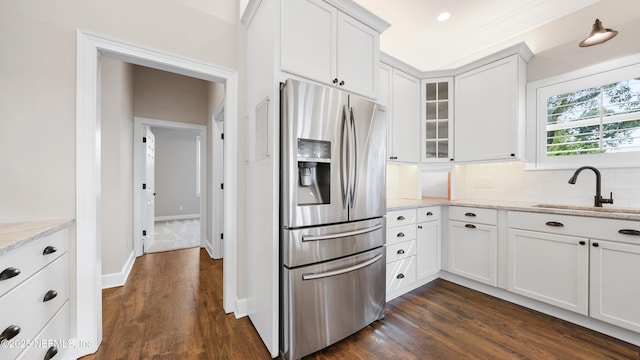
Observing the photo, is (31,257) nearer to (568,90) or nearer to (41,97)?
(41,97)

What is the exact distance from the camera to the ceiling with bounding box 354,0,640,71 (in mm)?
2391

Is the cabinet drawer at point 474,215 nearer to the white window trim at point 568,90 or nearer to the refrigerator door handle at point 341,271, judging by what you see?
the white window trim at point 568,90

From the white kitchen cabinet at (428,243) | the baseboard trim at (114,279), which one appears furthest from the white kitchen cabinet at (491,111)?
the baseboard trim at (114,279)

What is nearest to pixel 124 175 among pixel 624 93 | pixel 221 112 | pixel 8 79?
pixel 221 112

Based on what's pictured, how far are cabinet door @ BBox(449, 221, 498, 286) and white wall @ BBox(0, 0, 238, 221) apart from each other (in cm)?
342

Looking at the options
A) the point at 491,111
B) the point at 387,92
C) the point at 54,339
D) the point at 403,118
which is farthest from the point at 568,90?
the point at 54,339

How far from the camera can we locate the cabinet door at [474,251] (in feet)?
7.86

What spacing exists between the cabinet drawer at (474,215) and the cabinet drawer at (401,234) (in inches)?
23.6

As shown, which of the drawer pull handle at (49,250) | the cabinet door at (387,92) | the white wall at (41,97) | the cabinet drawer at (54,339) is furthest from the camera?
the cabinet door at (387,92)

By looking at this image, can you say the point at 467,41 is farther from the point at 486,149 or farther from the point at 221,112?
the point at 221,112

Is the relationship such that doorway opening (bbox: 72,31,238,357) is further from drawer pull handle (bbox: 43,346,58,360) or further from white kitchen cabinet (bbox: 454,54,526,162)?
white kitchen cabinet (bbox: 454,54,526,162)

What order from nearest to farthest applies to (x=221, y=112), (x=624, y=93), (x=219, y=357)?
(x=219, y=357) → (x=624, y=93) → (x=221, y=112)

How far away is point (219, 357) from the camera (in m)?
1.58

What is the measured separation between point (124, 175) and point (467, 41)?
189 inches
